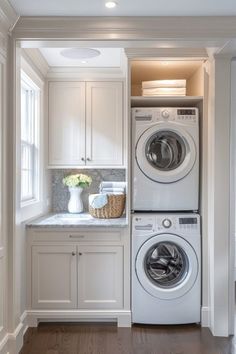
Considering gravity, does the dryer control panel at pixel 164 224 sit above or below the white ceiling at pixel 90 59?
below

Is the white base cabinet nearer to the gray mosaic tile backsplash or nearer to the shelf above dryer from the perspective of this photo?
the gray mosaic tile backsplash

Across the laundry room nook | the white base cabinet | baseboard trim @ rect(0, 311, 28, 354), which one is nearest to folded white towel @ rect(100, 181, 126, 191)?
the laundry room nook

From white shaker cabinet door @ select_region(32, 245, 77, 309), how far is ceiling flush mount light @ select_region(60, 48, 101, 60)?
1775 mm

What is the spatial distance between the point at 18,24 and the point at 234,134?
1896mm

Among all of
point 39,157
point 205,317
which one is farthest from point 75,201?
point 205,317

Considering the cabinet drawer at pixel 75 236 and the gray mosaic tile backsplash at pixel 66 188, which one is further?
the gray mosaic tile backsplash at pixel 66 188

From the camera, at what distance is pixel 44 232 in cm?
325

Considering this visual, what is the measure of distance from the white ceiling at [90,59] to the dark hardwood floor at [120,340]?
2496 mm

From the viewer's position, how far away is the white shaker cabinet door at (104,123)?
384 centimetres

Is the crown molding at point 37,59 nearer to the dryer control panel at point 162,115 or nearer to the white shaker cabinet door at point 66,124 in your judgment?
the white shaker cabinet door at point 66,124

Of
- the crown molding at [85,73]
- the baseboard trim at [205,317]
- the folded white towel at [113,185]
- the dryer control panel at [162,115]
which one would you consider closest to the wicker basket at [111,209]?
the folded white towel at [113,185]

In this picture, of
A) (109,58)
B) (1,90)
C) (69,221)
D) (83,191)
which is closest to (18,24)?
(1,90)

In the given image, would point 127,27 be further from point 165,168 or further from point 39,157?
point 39,157

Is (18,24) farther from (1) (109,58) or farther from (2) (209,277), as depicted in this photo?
(2) (209,277)
